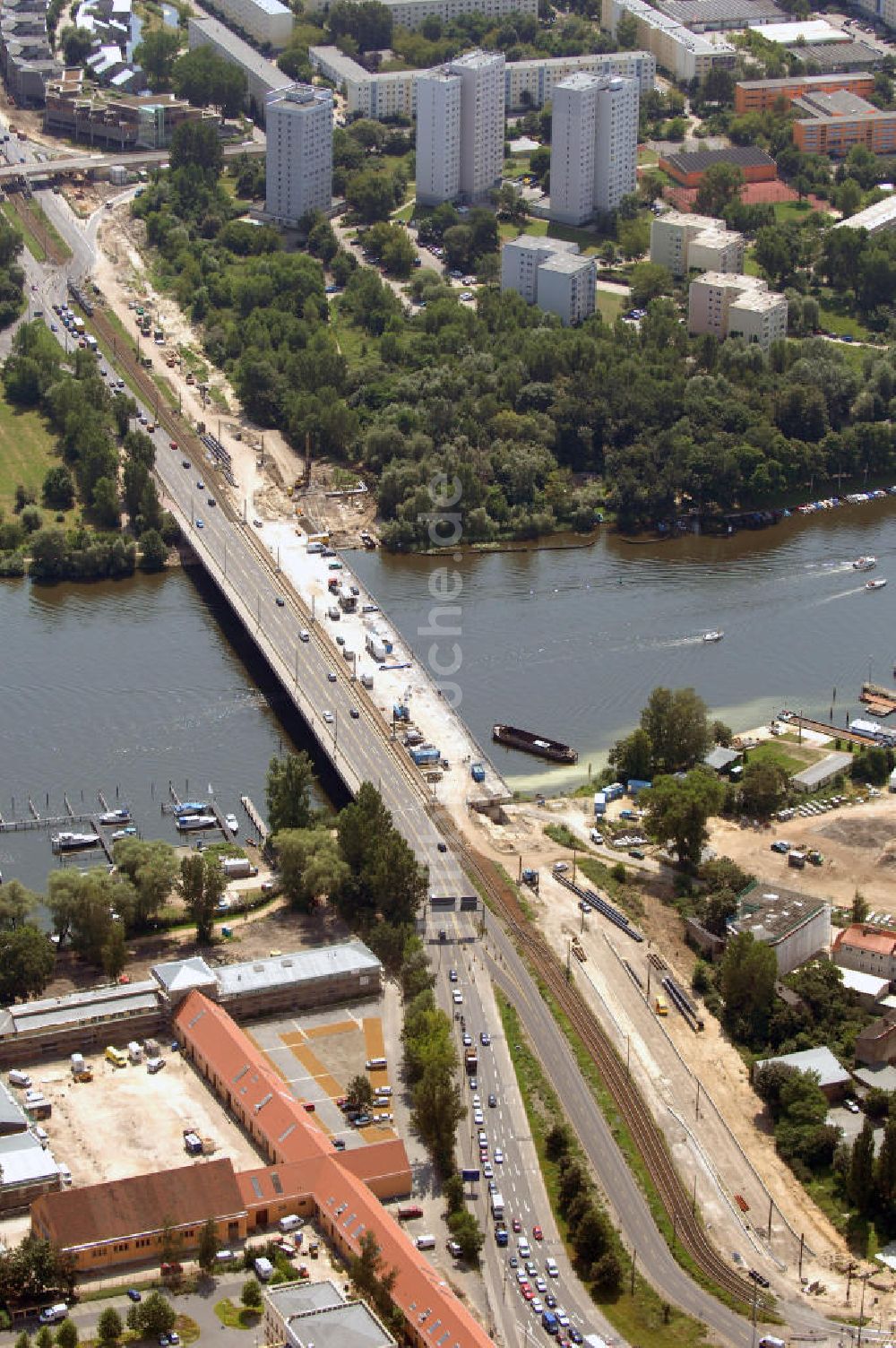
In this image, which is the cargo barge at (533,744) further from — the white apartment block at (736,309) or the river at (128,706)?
the white apartment block at (736,309)

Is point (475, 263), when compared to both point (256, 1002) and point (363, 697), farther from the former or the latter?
point (256, 1002)

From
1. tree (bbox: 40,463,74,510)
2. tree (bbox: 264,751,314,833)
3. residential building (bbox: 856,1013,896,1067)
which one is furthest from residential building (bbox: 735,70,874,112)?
residential building (bbox: 856,1013,896,1067)

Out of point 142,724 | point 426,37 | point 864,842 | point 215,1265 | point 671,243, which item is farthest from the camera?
point 426,37

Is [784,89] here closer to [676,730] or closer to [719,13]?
[719,13]

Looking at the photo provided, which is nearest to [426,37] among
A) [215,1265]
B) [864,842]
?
[864,842]

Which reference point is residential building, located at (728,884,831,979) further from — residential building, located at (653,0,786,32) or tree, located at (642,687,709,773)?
residential building, located at (653,0,786,32)

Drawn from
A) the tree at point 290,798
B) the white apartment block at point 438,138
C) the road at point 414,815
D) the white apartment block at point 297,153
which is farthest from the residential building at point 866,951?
the white apartment block at point 438,138

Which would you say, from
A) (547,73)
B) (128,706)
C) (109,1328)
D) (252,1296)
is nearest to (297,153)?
(547,73)
